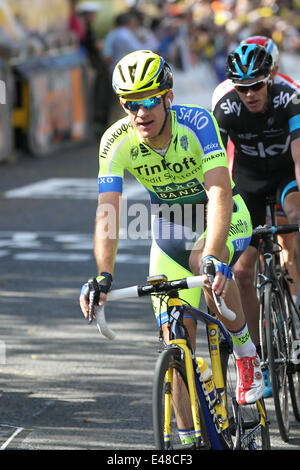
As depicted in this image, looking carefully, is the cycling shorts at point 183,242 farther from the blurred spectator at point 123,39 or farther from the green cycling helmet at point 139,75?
the blurred spectator at point 123,39

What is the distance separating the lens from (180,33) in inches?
987

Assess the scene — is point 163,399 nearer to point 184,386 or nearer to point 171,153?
point 184,386

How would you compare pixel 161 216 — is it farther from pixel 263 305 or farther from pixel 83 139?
pixel 83 139

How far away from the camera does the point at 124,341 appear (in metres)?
7.82

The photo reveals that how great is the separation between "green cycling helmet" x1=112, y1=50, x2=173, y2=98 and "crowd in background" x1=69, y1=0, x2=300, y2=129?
449 centimetres

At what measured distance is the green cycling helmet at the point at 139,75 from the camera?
4730 millimetres

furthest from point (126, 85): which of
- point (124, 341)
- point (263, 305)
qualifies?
point (124, 341)

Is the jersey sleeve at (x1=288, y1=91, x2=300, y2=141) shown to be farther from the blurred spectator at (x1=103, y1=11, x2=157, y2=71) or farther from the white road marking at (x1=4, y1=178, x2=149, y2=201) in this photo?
the blurred spectator at (x1=103, y1=11, x2=157, y2=71)

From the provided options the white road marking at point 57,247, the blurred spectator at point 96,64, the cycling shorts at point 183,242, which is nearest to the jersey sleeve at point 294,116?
the cycling shorts at point 183,242

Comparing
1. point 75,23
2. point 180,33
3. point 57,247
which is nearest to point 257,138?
point 57,247

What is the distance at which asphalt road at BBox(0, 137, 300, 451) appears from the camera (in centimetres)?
582

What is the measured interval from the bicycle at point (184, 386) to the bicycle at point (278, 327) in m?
1.01

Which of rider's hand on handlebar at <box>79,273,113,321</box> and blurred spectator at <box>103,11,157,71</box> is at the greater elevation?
blurred spectator at <box>103,11,157,71</box>

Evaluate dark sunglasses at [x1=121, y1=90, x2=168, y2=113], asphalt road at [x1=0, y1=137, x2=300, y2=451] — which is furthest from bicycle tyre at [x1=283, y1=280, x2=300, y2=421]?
dark sunglasses at [x1=121, y1=90, x2=168, y2=113]
